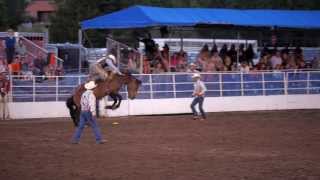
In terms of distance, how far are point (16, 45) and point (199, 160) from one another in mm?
15288

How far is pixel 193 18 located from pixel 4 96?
7.72 meters

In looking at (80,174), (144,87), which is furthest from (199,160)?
(144,87)

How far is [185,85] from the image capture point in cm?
2572

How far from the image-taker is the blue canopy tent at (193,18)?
995 inches

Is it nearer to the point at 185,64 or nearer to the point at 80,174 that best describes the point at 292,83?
the point at 185,64

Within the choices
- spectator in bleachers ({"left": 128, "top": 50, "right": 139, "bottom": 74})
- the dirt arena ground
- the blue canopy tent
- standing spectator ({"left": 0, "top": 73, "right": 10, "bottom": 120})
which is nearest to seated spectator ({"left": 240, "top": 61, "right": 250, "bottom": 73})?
the blue canopy tent

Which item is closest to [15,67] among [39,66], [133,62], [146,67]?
[39,66]

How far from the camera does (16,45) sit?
26.5 m

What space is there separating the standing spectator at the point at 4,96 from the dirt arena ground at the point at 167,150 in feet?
2.64

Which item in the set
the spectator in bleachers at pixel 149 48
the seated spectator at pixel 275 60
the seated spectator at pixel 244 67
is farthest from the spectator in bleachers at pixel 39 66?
the seated spectator at pixel 275 60

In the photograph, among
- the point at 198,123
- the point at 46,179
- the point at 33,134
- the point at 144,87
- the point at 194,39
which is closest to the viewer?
the point at 46,179

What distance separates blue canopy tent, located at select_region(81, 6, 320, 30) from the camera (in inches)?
995

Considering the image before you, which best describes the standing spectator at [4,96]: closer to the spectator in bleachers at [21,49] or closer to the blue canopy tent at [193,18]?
the spectator in bleachers at [21,49]

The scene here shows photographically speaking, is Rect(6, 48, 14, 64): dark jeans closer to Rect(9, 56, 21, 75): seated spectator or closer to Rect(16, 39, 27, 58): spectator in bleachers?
Rect(9, 56, 21, 75): seated spectator
